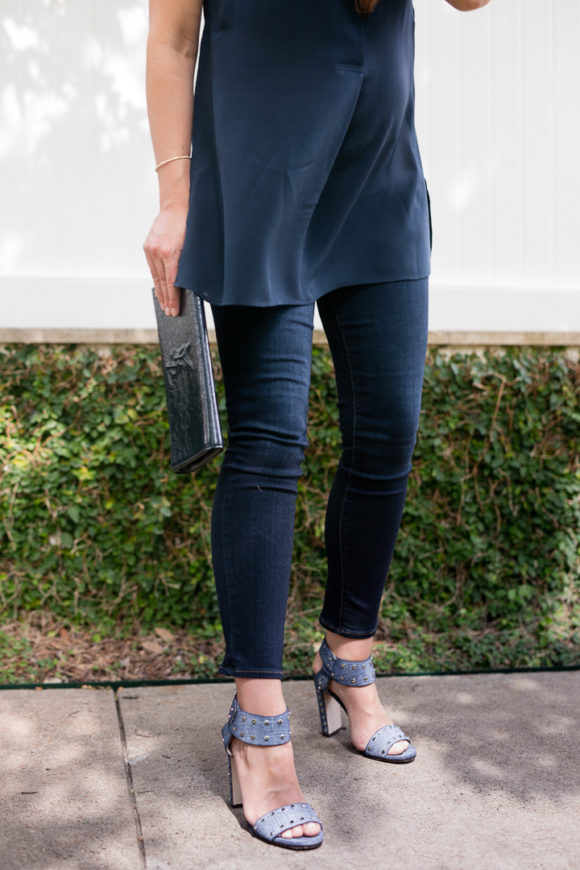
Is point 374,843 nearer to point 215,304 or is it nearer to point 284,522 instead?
point 284,522

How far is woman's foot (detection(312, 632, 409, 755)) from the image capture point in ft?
5.57

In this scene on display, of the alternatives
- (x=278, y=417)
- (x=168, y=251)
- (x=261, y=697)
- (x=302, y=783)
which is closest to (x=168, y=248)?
(x=168, y=251)

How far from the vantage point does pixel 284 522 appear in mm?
1440

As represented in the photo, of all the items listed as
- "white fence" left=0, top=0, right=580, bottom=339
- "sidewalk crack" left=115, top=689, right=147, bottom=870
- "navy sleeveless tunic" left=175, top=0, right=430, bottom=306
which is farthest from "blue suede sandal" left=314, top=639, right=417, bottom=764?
"white fence" left=0, top=0, right=580, bottom=339

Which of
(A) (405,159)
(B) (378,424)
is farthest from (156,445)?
(A) (405,159)

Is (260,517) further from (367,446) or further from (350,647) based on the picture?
(350,647)

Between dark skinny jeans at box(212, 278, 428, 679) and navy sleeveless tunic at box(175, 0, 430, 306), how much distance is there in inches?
Result: 3.1

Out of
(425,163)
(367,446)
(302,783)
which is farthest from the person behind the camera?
(425,163)

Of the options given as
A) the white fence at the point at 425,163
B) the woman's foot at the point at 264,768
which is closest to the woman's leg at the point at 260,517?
the woman's foot at the point at 264,768

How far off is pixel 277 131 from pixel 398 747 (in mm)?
1208

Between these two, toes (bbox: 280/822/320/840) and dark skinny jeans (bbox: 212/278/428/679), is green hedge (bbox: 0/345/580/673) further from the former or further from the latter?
toes (bbox: 280/822/320/840)

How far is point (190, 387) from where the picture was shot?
1429 mm

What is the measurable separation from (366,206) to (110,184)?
148 centimetres

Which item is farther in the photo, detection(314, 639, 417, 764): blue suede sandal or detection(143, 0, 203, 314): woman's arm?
detection(314, 639, 417, 764): blue suede sandal
